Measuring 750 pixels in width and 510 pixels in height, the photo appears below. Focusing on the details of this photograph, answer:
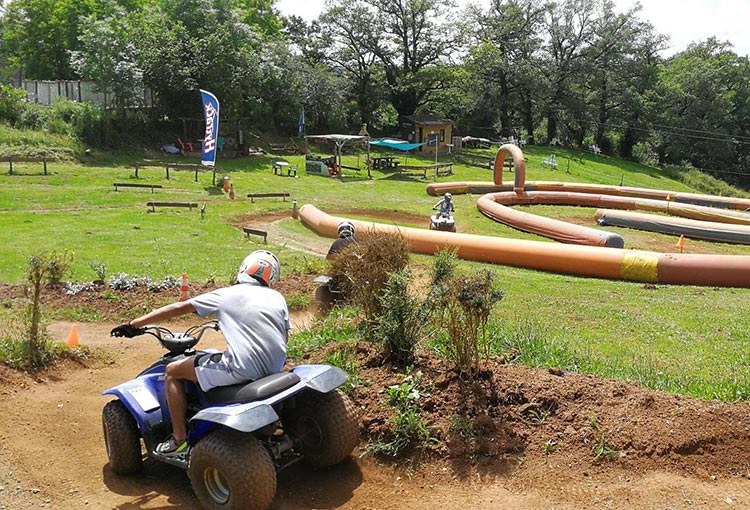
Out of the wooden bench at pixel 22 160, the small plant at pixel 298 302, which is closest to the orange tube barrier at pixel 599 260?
the small plant at pixel 298 302

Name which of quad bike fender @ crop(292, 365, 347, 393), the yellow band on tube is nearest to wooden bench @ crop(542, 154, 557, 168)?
the yellow band on tube

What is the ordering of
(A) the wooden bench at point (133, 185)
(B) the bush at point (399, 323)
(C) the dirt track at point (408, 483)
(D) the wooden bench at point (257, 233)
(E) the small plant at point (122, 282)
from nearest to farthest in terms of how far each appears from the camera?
(C) the dirt track at point (408, 483), (B) the bush at point (399, 323), (E) the small plant at point (122, 282), (D) the wooden bench at point (257, 233), (A) the wooden bench at point (133, 185)

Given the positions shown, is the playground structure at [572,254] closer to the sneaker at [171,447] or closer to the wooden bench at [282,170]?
the sneaker at [171,447]

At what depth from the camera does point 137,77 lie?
39500mm

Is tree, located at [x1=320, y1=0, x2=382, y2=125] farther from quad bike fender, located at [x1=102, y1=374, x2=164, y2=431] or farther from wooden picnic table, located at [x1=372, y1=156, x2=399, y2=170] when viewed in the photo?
quad bike fender, located at [x1=102, y1=374, x2=164, y2=431]

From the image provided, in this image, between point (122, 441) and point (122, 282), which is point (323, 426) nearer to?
point (122, 441)

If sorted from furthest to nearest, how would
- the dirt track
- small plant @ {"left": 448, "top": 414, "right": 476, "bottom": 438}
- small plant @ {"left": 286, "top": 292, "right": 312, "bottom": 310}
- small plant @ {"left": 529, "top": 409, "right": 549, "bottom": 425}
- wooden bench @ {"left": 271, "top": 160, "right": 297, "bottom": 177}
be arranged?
1. wooden bench @ {"left": 271, "top": 160, "right": 297, "bottom": 177}
2. small plant @ {"left": 286, "top": 292, "right": 312, "bottom": 310}
3. small plant @ {"left": 529, "top": 409, "right": 549, "bottom": 425}
4. small plant @ {"left": 448, "top": 414, "right": 476, "bottom": 438}
5. the dirt track

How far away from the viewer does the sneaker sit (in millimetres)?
5483

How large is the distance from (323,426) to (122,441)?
5.82 feet

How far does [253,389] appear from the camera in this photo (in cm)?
517

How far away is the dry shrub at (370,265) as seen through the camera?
873cm

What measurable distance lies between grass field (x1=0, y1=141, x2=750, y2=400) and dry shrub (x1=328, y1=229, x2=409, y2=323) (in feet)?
5.58

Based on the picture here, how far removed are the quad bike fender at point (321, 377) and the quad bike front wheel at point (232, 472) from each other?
2.20ft

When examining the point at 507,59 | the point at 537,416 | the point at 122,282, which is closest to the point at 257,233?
the point at 122,282
